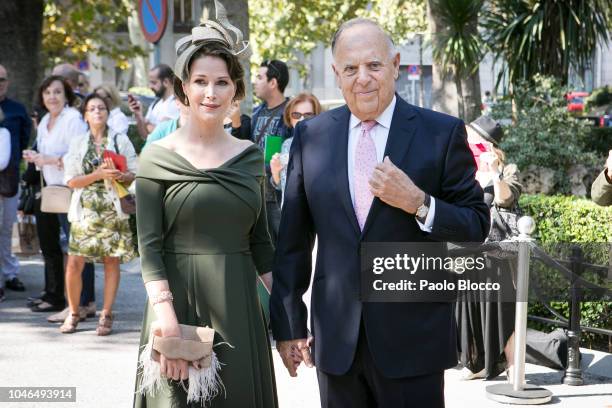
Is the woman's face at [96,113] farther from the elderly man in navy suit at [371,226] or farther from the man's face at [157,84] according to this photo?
the elderly man in navy suit at [371,226]

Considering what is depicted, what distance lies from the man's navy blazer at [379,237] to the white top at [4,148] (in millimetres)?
6086

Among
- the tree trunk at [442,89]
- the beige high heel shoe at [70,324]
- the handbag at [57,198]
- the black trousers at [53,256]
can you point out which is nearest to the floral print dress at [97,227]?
the handbag at [57,198]

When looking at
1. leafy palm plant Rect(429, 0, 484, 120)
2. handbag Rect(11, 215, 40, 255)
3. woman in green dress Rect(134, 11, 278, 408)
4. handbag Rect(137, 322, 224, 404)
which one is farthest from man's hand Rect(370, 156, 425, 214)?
leafy palm plant Rect(429, 0, 484, 120)

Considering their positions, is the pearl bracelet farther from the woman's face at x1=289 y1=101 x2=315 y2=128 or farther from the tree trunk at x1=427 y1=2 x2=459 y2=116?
the tree trunk at x1=427 y1=2 x2=459 y2=116

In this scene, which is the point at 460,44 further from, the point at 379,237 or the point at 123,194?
the point at 379,237

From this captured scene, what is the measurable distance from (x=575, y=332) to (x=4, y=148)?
5380mm

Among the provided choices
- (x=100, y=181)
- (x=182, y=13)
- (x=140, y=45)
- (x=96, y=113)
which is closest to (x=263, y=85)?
(x=96, y=113)

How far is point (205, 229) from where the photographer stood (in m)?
3.88

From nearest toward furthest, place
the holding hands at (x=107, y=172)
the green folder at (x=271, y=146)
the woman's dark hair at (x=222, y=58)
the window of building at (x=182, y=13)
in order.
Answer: the woman's dark hair at (x=222, y=58) < the green folder at (x=271, y=146) < the holding hands at (x=107, y=172) < the window of building at (x=182, y=13)

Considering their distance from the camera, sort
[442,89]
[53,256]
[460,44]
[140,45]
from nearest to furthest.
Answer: [53,256] < [460,44] < [442,89] < [140,45]

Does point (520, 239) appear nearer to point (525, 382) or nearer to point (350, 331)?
point (525, 382)

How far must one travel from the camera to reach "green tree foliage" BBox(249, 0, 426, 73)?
28.2 meters

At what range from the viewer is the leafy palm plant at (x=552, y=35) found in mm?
14398

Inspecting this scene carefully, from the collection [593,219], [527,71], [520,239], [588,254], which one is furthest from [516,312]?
[527,71]
